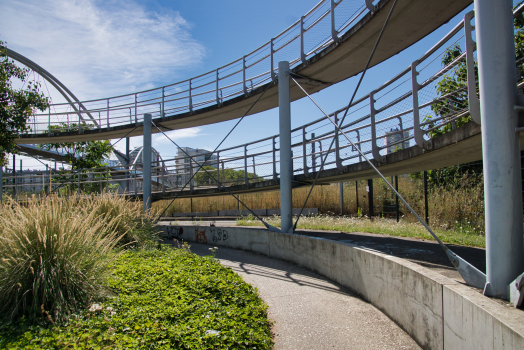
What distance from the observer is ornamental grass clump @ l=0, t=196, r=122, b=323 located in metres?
3.89

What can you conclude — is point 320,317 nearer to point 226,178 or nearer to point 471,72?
point 471,72

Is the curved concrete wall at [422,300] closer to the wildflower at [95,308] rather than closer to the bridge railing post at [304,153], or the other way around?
the bridge railing post at [304,153]

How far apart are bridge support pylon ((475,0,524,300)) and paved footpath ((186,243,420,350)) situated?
4.53 ft

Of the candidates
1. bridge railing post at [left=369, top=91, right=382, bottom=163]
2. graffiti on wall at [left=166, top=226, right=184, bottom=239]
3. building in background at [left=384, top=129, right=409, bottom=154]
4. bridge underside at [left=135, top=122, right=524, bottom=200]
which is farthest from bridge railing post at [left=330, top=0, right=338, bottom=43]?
graffiti on wall at [left=166, top=226, right=184, bottom=239]

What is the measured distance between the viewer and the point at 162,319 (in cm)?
421

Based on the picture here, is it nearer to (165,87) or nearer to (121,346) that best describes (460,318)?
(121,346)

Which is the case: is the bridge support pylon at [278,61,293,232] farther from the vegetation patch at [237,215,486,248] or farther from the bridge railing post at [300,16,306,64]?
the vegetation patch at [237,215,486,248]

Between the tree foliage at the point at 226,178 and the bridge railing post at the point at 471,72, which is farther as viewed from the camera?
the tree foliage at the point at 226,178

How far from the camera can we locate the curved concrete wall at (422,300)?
9.00 feet

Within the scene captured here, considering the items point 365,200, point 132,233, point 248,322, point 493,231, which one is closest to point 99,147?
point 132,233

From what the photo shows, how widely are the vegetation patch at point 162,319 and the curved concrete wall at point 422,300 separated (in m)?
1.73

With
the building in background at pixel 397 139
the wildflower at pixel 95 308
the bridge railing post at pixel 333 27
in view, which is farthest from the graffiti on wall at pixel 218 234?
the wildflower at pixel 95 308

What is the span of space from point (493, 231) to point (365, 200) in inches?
596

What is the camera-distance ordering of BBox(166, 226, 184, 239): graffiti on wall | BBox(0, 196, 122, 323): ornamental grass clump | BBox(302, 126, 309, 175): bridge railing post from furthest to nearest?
BBox(166, 226, 184, 239): graffiti on wall, BBox(302, 126, 309, 175): bridge railing post, BBox(0, 196, 122, 323): ornamental grass clump
